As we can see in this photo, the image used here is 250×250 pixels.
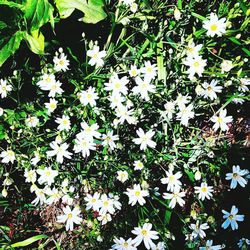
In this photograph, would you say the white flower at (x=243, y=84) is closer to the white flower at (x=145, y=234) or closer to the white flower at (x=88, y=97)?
the white flower at (x=88, y=97)

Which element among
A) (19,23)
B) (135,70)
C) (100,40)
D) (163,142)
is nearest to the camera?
(19,23)

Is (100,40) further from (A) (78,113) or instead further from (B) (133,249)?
(B) (133,249)

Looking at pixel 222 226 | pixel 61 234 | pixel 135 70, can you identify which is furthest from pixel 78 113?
pixel 222 226

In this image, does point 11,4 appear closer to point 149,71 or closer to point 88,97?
point 88,97

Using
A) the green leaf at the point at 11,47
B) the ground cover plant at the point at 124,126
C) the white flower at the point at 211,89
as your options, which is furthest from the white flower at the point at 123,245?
the green leaf at the point at 11,47

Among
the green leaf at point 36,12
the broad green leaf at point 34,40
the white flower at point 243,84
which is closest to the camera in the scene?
the green leaf at point 36,12

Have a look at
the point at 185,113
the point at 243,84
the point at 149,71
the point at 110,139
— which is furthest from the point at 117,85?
the point at 243,84
